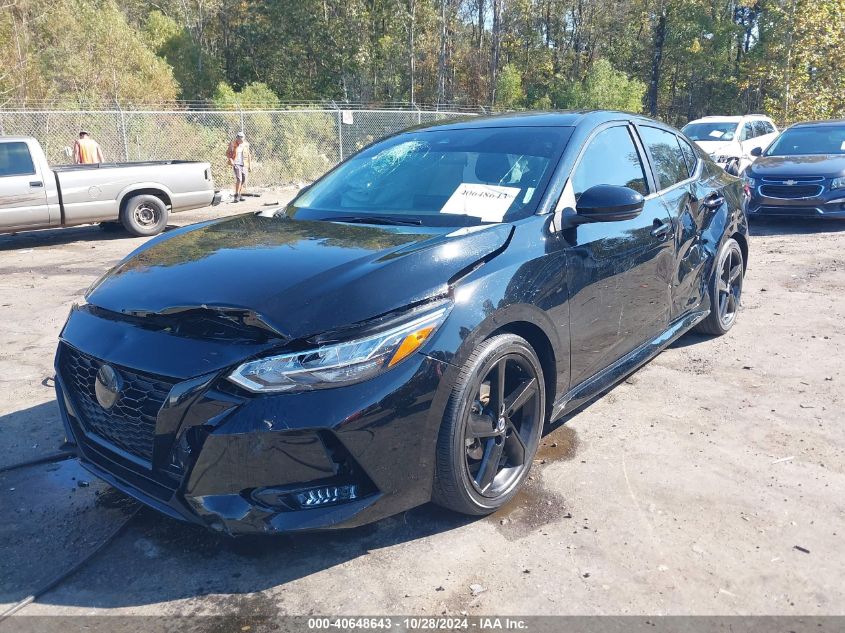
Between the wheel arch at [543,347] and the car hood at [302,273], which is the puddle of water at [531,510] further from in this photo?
the car hood at [302,273]

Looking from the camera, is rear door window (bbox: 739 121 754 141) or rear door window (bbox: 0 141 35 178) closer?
rear door window (bbox: 0 141 35 178)

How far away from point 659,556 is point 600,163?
208cm

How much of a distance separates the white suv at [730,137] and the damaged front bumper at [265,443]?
14.2m

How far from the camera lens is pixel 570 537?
2.95m

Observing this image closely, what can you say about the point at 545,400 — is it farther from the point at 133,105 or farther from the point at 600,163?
the point at 133,105

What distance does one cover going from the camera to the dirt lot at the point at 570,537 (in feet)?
8.44

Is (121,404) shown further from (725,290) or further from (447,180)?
(725,290)

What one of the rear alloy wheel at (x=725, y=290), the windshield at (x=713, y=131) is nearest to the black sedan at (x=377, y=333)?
the rear alloy wheel at (x=725, y=290)

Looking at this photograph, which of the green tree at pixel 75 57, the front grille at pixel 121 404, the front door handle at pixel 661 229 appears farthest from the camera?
the green tree at pixel 75 57

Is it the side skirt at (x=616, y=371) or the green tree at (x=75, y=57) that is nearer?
the side skirt at (x=616, y=371)

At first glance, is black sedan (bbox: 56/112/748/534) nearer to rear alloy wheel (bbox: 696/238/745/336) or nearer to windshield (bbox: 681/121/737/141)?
rear alloy wheel (bbox: 696/238/745/336)

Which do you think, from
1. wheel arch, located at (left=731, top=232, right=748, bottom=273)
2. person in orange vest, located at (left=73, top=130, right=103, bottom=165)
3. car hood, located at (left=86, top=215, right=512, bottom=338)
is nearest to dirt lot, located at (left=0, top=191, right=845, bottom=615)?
car hood, located at (left=86, top=215, right=512, bottom=338)

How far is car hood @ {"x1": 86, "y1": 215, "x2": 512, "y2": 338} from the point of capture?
2.54 m

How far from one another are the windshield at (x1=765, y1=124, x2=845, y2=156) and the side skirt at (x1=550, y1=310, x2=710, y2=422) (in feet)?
29.5
